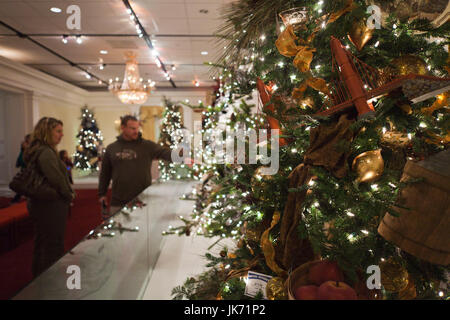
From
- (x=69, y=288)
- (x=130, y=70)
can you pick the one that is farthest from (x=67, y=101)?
(x=69, y=288)

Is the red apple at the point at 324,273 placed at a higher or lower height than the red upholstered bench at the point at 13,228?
higher

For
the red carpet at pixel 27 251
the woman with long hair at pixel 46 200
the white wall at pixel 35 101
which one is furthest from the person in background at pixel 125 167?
the white wall at pixel 35 101

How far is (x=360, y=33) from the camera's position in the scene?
0.96 meters

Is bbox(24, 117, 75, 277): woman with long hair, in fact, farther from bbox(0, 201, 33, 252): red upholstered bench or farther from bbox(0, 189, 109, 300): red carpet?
bbox(0, 201, 33, 252): red upholstered bench

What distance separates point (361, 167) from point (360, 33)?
1.59 ft

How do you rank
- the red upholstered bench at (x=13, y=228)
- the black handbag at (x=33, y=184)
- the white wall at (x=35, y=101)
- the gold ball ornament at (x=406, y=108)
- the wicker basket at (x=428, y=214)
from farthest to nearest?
the white wall at (x=35, y=101) → the red upholstered bench at (x=13, y=228) → the black handbag at (x=33, y=184) → the gold ball ornament at (x=406, y=108) → the wicker basket at (x=428, y=214)

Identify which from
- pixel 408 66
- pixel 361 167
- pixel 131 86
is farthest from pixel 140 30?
pixel 361 167

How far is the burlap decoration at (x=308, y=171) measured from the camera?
862 millimetres

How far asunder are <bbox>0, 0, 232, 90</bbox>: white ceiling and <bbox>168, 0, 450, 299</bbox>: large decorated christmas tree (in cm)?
159

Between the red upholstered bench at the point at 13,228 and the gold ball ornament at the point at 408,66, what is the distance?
5.10 meters

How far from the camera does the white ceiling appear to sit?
14.4ft

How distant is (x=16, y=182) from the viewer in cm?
230

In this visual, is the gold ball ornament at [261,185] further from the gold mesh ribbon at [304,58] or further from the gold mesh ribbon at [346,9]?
the gold mesh ribbon at [346,9]
